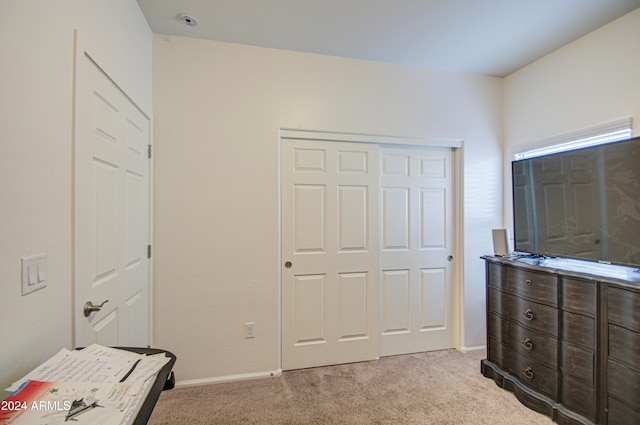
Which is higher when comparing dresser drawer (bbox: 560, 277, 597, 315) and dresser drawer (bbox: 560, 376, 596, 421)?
dresser drawer (bbox: 560, 277, 597, 315)

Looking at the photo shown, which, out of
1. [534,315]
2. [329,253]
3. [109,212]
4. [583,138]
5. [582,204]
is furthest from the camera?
[329,253]

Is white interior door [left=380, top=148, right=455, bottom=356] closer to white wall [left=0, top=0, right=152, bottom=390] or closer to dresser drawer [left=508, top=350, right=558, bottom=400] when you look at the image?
dresser drawer [left=508, top=350, right=558, bottom=400]

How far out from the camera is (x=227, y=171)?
231 cm

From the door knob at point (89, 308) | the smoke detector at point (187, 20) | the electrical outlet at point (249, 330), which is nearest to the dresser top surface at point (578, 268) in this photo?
the electrical outlet at point (249, 330)

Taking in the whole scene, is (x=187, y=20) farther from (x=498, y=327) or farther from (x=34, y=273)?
(x=498, y=327)

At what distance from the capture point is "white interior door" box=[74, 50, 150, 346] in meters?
1.21

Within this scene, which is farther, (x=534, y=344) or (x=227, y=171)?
(x=227, y=171)

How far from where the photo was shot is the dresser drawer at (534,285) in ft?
6.13

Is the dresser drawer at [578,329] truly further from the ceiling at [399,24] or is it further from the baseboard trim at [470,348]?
the ceiling at [399,24]

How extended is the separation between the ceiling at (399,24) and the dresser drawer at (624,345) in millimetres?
2014

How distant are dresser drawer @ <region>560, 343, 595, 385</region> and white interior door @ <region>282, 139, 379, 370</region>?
1.33m

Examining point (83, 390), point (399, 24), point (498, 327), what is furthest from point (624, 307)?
point (83, 390)

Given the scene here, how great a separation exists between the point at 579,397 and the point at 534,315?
0.49 m

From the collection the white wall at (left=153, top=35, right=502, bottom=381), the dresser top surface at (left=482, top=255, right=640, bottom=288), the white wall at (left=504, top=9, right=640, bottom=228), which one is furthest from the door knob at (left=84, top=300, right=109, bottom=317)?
the white wall at (left=504, top=9, right=640, bottom=228)
